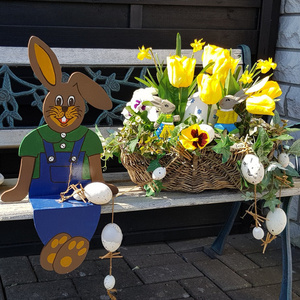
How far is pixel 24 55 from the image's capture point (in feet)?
8.30

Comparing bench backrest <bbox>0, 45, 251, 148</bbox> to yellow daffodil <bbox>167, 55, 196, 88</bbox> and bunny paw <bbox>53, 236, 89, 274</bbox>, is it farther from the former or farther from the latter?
bunny paw <bbox>53, 236, 89, 274</bbox>

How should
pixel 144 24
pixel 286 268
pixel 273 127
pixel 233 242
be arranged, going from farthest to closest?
1. pixel 233 242
2. pixel 144 24
3. pixel 286 268
4. pixel 273 127

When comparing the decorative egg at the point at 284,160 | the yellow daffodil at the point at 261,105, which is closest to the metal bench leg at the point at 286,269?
the decorative egg at the point at 284,160

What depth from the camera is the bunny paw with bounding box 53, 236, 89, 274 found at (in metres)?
1.92

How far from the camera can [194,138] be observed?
2.00 meters

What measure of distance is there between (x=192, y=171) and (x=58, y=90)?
2.01 ft

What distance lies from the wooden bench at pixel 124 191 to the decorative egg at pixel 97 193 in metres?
0.06

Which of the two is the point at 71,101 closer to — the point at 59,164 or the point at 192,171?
the point at 59,164

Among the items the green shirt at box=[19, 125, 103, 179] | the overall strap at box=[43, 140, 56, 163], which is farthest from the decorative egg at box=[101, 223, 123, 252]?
the overall strap at box=[43, 140, 56, 163]

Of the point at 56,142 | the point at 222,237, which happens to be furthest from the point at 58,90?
the point at 222,237

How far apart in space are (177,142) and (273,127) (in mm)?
426

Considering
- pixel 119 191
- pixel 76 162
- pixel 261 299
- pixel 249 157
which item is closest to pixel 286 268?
pixel 261 299

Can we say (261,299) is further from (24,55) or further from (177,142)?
(24,55)

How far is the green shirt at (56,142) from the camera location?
198cm
